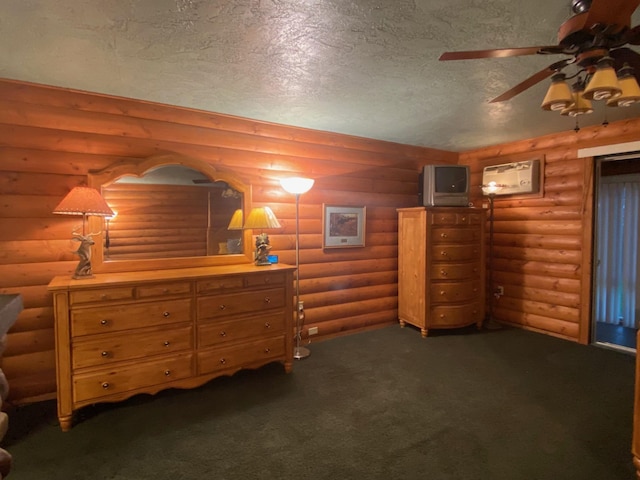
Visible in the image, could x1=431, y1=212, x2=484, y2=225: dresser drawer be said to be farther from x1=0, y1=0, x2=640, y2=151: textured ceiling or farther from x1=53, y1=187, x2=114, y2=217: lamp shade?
x1=53, y1=187, x2=114, y2=217: lamp shade

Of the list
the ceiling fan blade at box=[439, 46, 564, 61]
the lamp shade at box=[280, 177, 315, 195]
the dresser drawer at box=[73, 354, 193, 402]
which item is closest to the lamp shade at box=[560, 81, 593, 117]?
the ceiling fan blade at box=[439, 46, 564, 61]

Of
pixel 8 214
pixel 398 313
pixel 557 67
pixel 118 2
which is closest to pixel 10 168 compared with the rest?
pixel 8 214

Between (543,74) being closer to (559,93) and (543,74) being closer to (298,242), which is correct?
(559,93)

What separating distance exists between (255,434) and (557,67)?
2598mm

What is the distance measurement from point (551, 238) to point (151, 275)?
13.5 feet

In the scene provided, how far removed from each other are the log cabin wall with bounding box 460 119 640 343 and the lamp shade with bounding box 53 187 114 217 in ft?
14.2

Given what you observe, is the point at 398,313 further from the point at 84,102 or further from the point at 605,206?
the point at 84,102

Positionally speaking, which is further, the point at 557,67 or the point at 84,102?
the point at 84,102

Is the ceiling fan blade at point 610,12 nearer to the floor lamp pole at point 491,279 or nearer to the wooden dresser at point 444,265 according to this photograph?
the wooden dresser at point 444,265

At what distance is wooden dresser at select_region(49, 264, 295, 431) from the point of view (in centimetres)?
219

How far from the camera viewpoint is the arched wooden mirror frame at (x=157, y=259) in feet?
8.69

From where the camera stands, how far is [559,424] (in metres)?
2.27

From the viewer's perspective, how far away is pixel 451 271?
3904 millimetres

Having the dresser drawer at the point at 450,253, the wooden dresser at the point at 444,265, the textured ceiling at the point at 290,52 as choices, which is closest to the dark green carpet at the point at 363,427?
the wooden dresser at the point at 444,265
